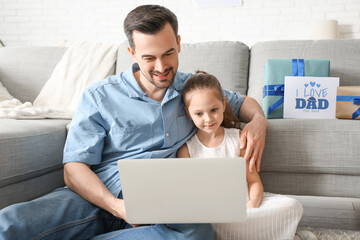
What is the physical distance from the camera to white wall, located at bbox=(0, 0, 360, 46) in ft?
11.6

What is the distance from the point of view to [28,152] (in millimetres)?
1344

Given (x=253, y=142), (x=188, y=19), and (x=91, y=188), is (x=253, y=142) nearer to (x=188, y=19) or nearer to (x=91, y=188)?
(x=91, y=188)

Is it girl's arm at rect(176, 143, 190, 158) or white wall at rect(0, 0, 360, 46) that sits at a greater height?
white wall at rect(0, 0, 360, 46)

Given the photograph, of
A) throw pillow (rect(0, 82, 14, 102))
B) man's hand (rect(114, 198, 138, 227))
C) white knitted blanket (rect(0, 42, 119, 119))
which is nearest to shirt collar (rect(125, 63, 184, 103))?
man's hand (rect(114, 198, 138, 227))

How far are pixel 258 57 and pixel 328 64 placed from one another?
399 mm

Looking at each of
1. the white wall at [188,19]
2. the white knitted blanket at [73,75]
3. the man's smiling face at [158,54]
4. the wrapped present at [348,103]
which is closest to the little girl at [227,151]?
the man's smiling face at [158,54]

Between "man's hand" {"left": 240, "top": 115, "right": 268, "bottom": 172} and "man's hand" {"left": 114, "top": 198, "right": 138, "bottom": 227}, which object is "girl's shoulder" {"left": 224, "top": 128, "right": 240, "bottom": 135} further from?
"man's hand" {"left": 114, "top": 198, "right": 138, "bottom": 227}

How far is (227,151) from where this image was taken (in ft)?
4.41

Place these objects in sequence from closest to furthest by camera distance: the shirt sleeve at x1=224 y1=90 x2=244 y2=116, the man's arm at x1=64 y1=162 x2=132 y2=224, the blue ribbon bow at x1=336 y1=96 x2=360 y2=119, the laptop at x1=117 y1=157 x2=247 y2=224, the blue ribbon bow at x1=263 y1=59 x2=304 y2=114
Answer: the laptop at x1=117 y1=157 x2=247 y2=224 → the man's arm at x1=64 y1=162 x2=132 y2=224 → the shirt sleeve at x1=224 y1=90 x2=244 y2=116 → the blue ribbon bow at x1=336 y1=96 x2=360 y2=119 → the blue ribbon bow at x1=263 y1=59 x2=304 y2=114

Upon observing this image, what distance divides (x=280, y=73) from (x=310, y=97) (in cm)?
20

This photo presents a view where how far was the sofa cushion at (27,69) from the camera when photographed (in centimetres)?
233

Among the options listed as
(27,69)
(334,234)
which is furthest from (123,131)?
(27,69)

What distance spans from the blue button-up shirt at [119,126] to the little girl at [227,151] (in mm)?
81

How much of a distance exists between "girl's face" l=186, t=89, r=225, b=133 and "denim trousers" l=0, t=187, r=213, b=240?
1.20 feet
